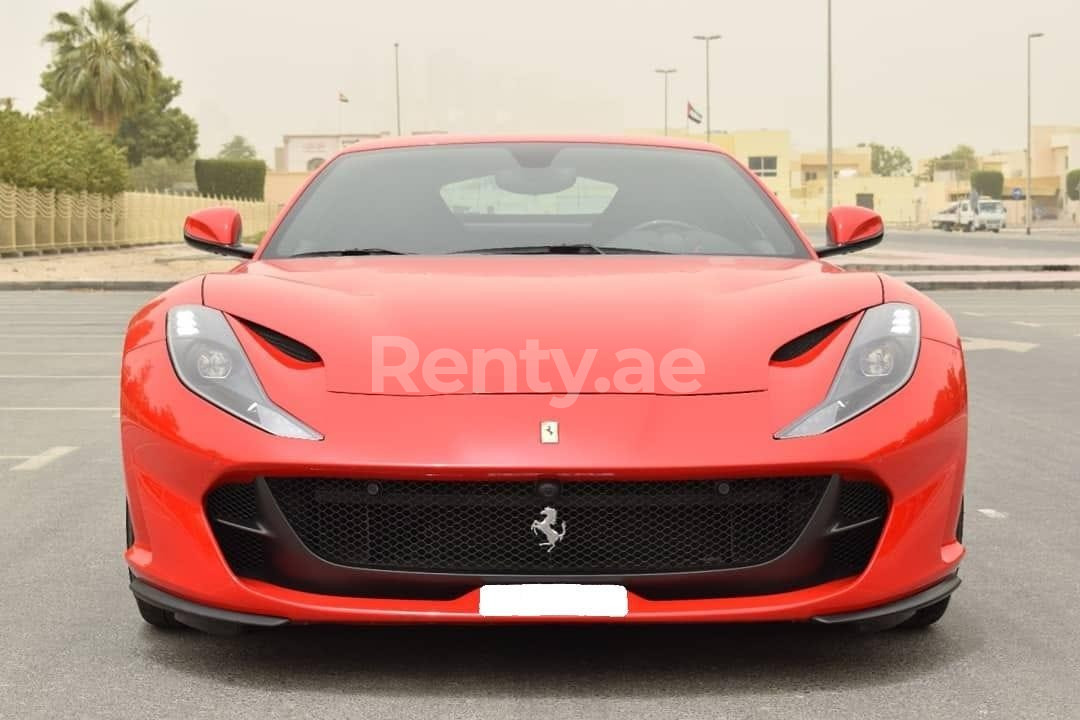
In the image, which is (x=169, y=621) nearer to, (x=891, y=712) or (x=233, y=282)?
(x=233, y=282)

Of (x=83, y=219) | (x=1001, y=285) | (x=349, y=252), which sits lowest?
(x=1001, y=285)

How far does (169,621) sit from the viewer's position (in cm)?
414

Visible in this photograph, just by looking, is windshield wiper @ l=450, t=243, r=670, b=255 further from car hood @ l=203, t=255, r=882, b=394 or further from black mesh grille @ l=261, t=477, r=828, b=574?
black mesh grille @ l=261, t=477, r=828, b=574

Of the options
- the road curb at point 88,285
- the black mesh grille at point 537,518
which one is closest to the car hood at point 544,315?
the black mesh grille at point 537,518

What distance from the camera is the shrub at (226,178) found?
110 m

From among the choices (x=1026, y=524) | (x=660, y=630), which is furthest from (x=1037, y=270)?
(x=660, y=630)

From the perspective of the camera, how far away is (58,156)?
166 feet

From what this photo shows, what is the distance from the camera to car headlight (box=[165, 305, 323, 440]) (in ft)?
11.7

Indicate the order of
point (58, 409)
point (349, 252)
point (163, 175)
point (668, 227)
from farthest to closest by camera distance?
point (163, 175)
point (58, 409)
point (668, 227)
point (349, 252)

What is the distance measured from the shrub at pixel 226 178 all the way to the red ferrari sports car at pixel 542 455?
10702 centimetres

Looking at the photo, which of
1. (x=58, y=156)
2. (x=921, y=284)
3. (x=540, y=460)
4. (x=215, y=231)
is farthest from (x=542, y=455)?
(x=58, y=156)

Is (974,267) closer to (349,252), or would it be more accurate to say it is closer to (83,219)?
(349,252)

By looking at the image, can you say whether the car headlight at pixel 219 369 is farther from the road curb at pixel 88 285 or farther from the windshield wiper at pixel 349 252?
the road curb at pixel 88 285

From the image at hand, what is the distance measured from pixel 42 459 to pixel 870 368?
16.5ft
